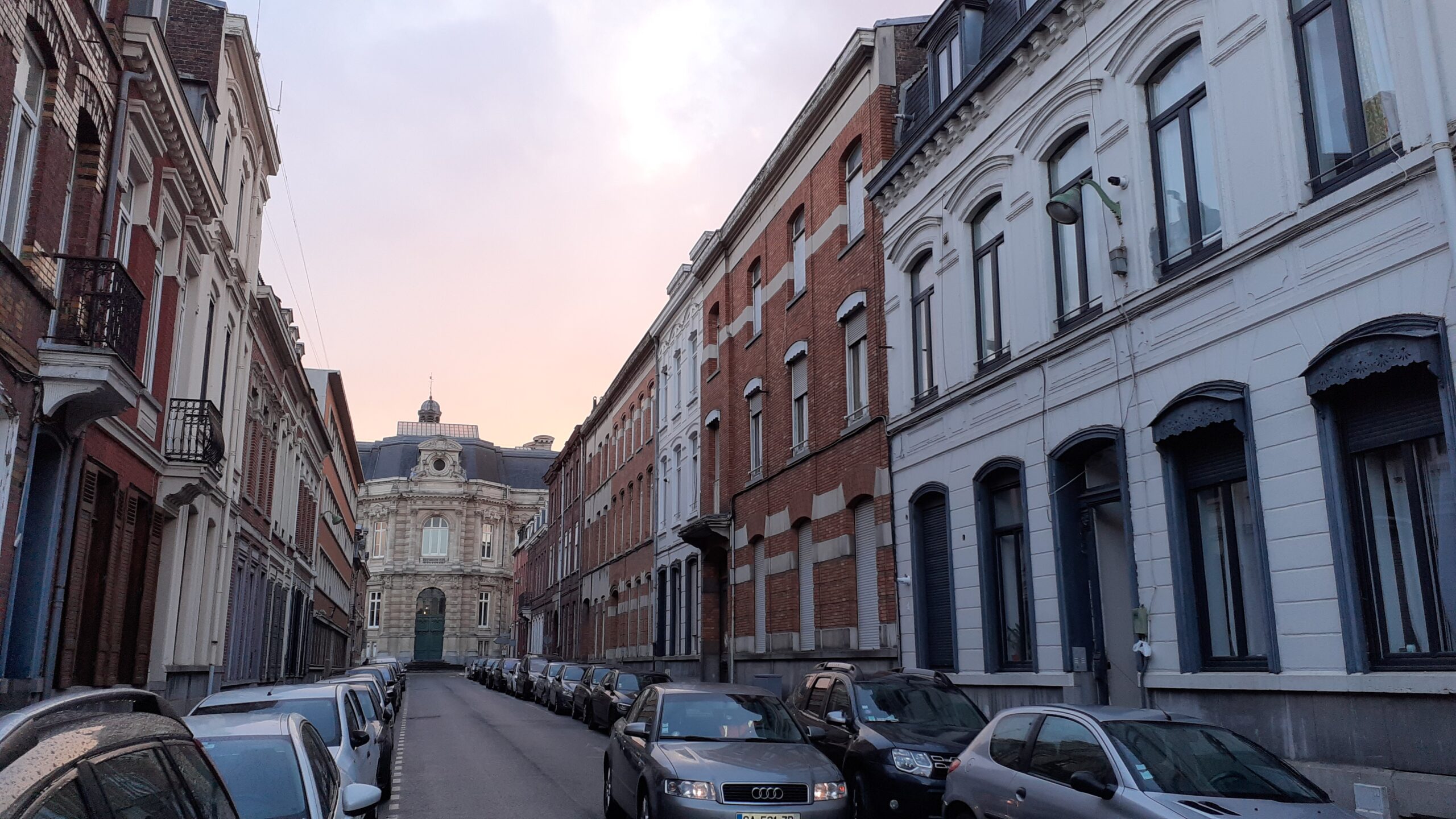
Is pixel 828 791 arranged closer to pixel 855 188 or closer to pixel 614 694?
pixel 855 188

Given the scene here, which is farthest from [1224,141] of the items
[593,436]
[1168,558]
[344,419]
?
[344,419]

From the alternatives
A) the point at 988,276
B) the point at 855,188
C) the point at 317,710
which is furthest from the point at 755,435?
the point at 317,710

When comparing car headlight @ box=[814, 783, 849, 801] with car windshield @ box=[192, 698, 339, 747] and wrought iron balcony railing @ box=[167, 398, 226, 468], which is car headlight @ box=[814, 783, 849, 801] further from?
wrought iron balcony railing @ box=[167, 398, 226, 468]

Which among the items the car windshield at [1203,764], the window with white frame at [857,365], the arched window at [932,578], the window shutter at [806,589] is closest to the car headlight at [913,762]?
the car windshield at [1203,764]

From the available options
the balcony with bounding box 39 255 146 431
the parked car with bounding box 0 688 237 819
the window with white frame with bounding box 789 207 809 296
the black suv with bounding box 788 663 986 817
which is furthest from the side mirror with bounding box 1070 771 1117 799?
the window with white frame with bounding box 789 207 809 296

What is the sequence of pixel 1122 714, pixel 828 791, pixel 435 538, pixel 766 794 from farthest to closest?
pixel 435 538 → pixel 828 791 → pixel 766 794 → pixel 1122 714

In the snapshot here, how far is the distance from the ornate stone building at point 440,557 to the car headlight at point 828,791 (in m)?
80.7

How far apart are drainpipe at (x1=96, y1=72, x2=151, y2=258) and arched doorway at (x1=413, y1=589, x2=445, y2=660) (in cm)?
7870

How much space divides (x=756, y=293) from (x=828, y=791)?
63.9ft

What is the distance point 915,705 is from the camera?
39.5ft

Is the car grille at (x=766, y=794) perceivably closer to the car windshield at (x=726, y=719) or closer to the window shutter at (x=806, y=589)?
the car windshield at (x=726, y=719)

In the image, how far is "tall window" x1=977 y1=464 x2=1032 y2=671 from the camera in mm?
14695

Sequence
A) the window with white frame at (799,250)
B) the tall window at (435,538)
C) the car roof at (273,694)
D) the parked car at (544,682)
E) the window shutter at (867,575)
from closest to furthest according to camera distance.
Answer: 1. the car roof at (273,694)
2. the window shutter at (867,575)
3. the window with white frame at (799,250)
4. the parked car at (544,682)
5. the tall window at (435,538)

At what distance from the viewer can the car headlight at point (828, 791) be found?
927cm
